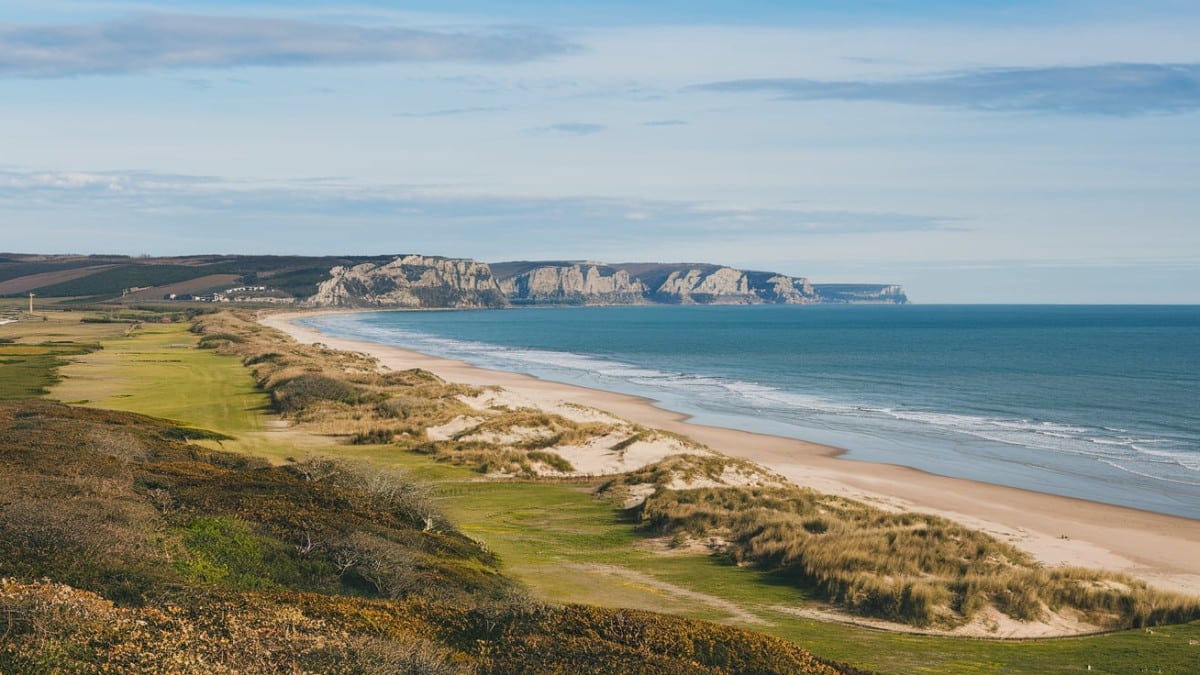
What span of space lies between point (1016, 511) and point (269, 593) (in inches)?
1017

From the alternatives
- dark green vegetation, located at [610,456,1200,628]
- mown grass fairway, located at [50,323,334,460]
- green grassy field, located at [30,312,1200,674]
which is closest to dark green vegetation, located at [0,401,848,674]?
green grassy field, located at [30,312,1200,674]

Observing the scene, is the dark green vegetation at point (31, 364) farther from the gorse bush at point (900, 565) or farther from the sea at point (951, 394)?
the gorse bush at point (900, 565)

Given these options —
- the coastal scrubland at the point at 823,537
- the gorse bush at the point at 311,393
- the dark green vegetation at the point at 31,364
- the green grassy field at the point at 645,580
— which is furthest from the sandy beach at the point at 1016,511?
the dark green vegetation at the point at 31,364

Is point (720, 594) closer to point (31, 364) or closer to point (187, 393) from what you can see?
point (187, 393)

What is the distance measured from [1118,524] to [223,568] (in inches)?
1033

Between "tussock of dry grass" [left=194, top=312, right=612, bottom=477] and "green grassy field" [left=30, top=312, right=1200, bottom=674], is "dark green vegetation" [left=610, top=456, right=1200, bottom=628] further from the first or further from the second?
"tussock of dry grass" [left=194, top=312, right=612, bottom=477]

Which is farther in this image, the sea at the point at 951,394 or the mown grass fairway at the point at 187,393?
the sea at the point at 951,394

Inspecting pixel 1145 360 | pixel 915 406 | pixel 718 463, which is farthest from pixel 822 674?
pixel 1145 360

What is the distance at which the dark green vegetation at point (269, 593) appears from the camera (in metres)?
9.80

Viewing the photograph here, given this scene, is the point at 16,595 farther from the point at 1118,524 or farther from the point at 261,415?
the point at 261,415

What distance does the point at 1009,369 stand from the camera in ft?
298

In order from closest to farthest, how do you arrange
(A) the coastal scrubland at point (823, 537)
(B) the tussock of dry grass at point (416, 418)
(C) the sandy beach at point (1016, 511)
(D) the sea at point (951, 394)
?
(A) the coastal scrubland at point (823, 537) < (C) the sandy beach at point (1016, 511) < (B) the tussock of dry grass at point (416, 418) < (D) the sea at point (951, 394)

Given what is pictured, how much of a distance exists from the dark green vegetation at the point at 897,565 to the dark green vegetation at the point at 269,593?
579cm

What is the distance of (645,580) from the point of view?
20.3 meters
